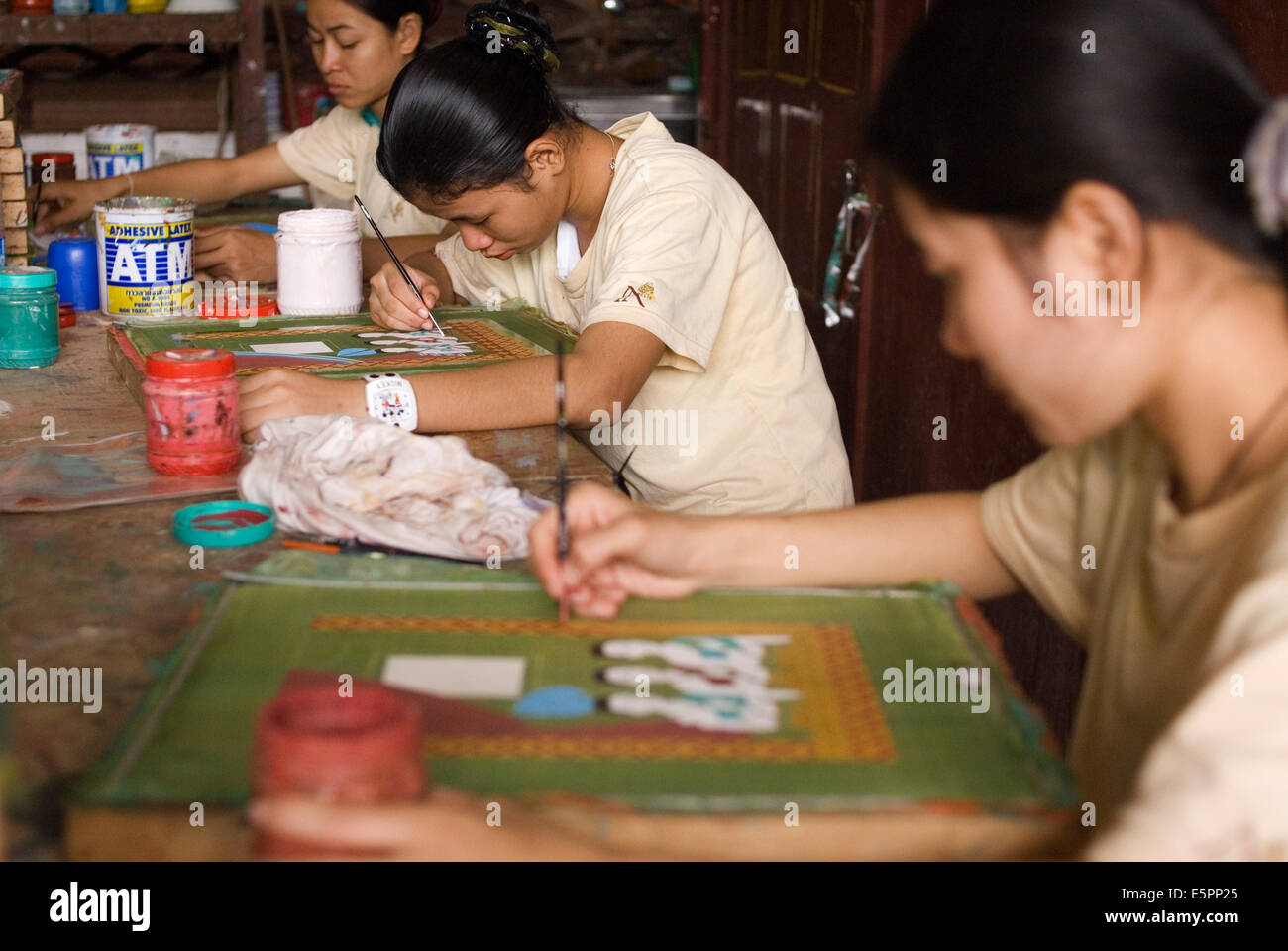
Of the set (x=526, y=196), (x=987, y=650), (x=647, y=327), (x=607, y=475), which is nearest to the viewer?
(x=987, y=650)

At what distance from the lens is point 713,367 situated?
211 cm

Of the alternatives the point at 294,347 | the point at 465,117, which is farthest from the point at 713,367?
the point at 294,347

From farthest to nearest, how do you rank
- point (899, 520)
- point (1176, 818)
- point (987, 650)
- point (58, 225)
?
point (58, 225) < point (899, 520) < point (987, 650) < point (1176, 818)

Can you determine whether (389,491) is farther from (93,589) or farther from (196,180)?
(196,180)

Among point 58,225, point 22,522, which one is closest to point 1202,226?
point 22,522

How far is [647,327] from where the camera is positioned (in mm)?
1842

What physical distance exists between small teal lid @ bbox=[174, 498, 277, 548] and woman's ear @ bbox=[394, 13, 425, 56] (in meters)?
1.82

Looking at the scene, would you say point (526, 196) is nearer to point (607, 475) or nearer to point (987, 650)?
point (607, 475)

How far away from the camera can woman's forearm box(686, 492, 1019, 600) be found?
126 centimetres

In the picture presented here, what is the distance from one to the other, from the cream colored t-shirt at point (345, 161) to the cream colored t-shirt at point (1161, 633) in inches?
85.8

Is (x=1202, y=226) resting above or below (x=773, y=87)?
below

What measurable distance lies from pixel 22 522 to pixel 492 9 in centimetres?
109

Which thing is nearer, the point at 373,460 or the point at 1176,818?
the point at 1176,818

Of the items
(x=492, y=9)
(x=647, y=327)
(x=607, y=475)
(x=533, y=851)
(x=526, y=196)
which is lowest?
(x=533, y=851)
